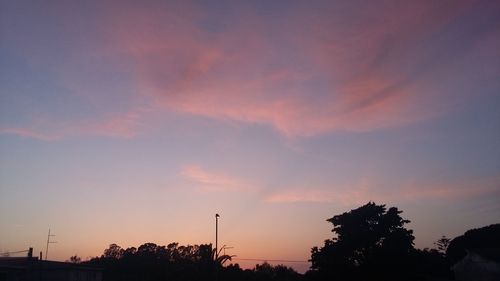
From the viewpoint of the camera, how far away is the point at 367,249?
52.2m

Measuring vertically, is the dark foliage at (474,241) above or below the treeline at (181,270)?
above

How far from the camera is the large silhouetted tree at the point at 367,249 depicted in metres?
49.3

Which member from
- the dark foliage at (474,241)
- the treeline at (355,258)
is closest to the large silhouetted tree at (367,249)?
the treeline at (355,258)

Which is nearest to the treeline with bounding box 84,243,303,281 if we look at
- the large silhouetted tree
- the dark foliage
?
the large silhouetted tree

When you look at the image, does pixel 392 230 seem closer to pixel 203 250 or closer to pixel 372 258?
pixel 372 258

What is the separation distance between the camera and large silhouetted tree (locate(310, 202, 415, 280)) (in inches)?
1940

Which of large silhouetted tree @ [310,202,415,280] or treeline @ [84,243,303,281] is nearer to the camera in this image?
large silhouetted tree @ [310,202,415,280]

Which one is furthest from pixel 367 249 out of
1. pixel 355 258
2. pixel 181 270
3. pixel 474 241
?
pixel 474 241

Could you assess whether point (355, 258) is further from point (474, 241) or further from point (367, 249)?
point (474, 241)

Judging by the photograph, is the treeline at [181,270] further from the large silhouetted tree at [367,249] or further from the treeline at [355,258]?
the large silhouetted tree at [367,249]

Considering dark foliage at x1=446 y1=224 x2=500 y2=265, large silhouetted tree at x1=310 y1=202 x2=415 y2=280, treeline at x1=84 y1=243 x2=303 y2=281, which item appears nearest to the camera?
large silhouetted tree at x1=310 y1=202 x2=415 y2=280

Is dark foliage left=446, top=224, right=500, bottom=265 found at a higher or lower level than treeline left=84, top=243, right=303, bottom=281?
higher

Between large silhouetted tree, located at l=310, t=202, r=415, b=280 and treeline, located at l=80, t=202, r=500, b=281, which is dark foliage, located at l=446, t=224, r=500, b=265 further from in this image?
large silhouetted tree, located at l=310, t=202, r=415, b=280

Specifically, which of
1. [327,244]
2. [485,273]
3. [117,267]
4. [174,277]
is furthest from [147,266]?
[485,273]
